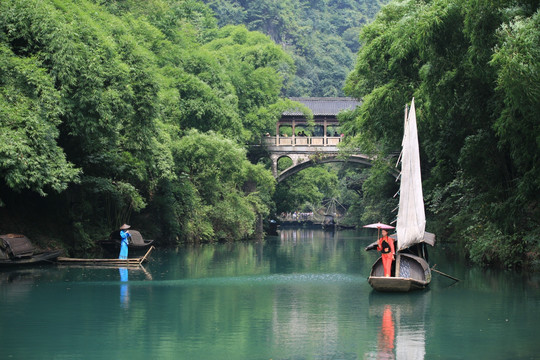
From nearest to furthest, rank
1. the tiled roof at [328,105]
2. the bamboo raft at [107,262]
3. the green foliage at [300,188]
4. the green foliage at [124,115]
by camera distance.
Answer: the green foliage at [124,115] < the bamboo raft at [107,262] < the tiled roof at [328,105] < the green foliage at [300,188]

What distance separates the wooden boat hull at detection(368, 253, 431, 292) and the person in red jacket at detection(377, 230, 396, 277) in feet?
0.69

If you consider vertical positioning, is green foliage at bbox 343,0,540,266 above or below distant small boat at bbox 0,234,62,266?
above

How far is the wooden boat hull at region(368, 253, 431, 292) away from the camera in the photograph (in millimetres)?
19422

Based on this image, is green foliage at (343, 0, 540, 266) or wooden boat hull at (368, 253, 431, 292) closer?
green foliage at (343, 0, 540, 266)

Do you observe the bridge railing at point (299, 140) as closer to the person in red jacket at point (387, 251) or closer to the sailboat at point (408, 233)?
the sailboat at point (408, 233)

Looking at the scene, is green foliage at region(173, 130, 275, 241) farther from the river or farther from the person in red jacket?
the person in red jacket

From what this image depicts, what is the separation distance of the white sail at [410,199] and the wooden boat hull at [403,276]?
458mm

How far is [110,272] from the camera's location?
24.6 meters

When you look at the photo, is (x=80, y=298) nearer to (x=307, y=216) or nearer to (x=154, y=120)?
(x=154, y=120)

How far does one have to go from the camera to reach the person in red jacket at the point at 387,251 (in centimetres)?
1980

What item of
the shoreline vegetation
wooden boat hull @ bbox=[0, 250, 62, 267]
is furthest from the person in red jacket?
wooden boat hull @ bbox=[0, 250, 62, 267]

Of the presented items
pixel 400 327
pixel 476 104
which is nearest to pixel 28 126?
pixel 476 104

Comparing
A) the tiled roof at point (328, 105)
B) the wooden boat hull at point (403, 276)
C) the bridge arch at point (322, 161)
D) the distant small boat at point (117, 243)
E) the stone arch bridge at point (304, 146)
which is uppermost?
the tiled roof at point (328, 105)

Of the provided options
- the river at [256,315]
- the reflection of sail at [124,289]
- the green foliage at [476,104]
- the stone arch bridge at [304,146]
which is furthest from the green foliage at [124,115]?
the green foliage at [476,104]
